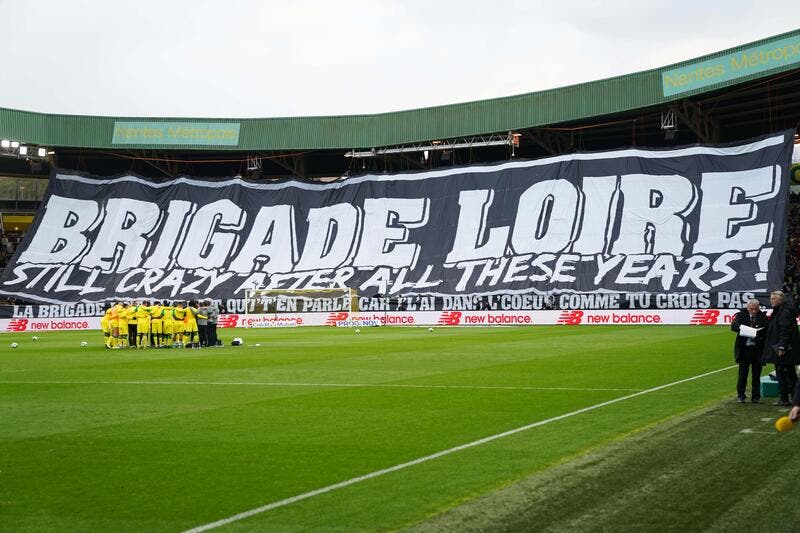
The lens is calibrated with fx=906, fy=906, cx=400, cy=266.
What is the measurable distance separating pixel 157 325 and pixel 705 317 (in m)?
24.8

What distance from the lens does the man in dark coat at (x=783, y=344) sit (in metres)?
14.2

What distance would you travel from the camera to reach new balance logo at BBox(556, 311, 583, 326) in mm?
46375

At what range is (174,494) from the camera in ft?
28.7

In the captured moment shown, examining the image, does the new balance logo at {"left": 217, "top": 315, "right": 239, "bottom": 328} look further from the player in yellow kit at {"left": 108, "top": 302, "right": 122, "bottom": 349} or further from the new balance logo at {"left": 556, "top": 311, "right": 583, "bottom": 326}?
the player in yellow kit at {"left": 108, "top": 302, "right": 122, "bottom": 349}

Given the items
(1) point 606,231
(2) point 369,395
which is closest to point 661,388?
(2) point 369,395

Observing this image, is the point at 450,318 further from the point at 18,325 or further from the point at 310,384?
the point at 310,384

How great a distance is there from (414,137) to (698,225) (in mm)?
22625

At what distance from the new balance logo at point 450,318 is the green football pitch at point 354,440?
24.9 m

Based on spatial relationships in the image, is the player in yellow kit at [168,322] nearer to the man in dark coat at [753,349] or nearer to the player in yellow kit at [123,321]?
the player in yellow kit at [123,321]

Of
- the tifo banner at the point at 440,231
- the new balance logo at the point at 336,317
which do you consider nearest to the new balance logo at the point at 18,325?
the tifo banner at the point at 440,231

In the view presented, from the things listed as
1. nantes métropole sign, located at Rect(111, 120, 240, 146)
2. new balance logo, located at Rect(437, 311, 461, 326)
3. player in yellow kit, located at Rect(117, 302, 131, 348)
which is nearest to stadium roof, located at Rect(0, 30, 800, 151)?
nantes métropole sign, located at Rect(111, 120, 240, 146)

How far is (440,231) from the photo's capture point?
59375 mm

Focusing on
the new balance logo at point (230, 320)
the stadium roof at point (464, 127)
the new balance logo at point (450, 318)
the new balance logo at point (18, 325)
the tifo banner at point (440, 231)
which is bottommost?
the new balance logo at point (18, 325)

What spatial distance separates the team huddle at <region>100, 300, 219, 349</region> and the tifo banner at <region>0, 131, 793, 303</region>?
23.0 metres
